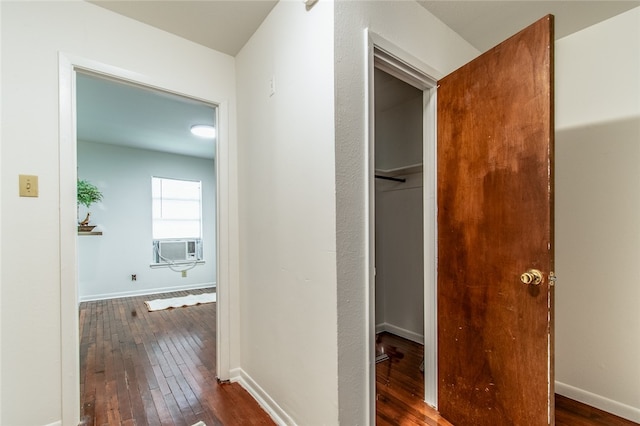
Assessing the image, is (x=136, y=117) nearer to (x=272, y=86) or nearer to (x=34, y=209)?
(x=34, y=209)

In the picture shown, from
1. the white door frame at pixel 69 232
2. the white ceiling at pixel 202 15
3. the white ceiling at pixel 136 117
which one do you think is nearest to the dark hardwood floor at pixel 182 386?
the white door frame at pixel 69 232

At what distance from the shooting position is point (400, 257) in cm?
297

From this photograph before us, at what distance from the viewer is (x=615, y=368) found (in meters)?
1.73

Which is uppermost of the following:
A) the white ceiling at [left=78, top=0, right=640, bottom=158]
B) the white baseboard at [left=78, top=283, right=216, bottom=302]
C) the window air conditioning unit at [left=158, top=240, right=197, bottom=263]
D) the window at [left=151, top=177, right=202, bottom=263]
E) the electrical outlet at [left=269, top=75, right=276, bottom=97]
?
the white ceiling at [left=78, top=0, right=640, bottom=158]

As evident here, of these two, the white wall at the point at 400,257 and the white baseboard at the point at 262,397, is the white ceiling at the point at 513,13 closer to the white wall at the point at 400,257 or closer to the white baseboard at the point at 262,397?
the white wall at the point at 400,257

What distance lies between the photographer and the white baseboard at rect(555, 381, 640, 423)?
1666mm

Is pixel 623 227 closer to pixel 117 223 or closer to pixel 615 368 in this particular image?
pixel 615 368

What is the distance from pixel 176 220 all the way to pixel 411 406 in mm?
4996

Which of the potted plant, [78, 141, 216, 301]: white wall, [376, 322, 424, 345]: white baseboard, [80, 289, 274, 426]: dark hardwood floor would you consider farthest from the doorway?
the potted plant

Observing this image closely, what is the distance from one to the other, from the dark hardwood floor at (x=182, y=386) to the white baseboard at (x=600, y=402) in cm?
4

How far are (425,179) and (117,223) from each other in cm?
506

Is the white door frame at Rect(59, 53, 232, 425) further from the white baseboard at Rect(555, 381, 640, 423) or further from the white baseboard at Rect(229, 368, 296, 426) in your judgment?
the white baseboard at Rect(555, 381, 640, 423)

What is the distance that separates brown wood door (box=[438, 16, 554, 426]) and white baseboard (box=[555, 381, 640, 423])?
0.92 meters

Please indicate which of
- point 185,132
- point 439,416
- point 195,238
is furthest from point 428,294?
point 195,238
